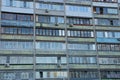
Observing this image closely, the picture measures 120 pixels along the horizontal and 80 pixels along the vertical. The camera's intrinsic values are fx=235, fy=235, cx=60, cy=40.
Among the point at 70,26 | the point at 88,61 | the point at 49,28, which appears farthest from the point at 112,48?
the point at 49,28

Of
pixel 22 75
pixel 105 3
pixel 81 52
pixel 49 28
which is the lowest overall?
pixel 22 75

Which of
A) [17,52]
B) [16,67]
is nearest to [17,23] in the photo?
[17,52]

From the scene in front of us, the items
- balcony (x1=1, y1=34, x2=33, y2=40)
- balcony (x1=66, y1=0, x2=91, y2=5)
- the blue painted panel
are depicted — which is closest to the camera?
balcony (x1=1, y1=34, x2=33, y2=40)

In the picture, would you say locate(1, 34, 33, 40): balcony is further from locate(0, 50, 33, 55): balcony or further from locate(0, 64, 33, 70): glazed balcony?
locate(0, 64, 33, 70): glazed balcony

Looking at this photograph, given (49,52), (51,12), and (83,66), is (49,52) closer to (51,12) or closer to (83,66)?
(83,66)

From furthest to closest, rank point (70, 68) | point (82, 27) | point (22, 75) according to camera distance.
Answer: point (82, 27) → point (70, 68) → point (22, 75)

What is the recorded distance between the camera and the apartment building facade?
3622 centimetres

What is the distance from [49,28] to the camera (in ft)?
128

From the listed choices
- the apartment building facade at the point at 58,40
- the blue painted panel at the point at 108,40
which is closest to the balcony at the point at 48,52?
the apartment building facade at the point at 58,40

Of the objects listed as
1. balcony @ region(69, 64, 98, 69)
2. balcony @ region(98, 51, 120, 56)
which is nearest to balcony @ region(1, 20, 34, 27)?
balcony @ region(69, 64, 98, 69)

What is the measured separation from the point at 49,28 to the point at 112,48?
38.2ft

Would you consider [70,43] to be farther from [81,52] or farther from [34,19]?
[34,19]

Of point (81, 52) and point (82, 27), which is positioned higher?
point (82, 27)

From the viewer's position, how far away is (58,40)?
38.8 metres
